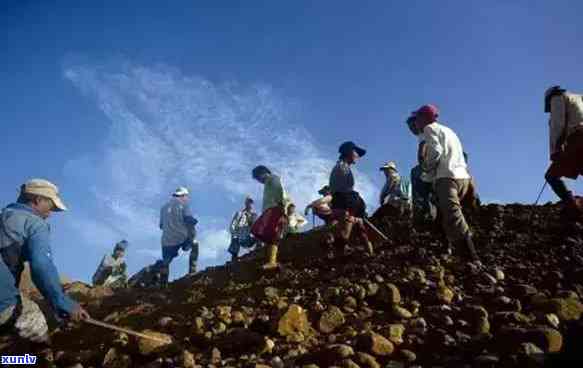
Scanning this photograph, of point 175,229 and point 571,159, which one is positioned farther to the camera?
point 175,229

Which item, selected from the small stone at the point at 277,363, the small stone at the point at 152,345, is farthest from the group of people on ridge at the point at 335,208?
the small stone at the point at 277,363

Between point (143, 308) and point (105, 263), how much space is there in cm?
587

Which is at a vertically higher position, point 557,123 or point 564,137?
point 557,123

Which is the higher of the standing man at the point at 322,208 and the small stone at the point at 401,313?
the standing man at the point at 322,208

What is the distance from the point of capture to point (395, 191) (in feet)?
31.8

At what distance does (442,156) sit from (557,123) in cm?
171

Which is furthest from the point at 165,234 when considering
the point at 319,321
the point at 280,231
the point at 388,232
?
the point at 319,321

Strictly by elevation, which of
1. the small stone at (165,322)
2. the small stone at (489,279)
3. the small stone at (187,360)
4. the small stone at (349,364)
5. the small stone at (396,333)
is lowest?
the small stone at (349,364)

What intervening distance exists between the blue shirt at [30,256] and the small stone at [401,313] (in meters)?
2.96

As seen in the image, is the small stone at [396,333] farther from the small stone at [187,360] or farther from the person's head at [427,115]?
the person's head at [427,115]

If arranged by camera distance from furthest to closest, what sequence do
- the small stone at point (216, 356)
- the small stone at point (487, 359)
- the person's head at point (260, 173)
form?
the person's head at point (260, 173) → the small stone at point (216, 356) → the small stone at point (487, 359)

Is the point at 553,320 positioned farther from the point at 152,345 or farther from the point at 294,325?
the point at 152,345

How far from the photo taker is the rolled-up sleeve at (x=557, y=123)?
239 inches

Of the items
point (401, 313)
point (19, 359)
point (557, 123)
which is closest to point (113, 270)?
point (19, 359)
